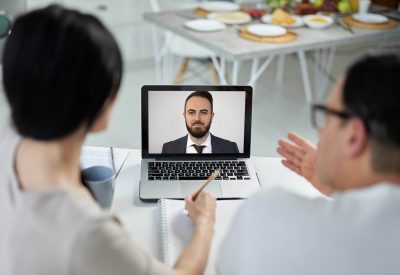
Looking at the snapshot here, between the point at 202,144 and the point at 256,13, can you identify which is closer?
the point at 202,144

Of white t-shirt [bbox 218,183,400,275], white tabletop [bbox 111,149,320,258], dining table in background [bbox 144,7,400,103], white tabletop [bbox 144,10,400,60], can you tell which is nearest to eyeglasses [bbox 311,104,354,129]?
white t-shirt [bbox 218,183,400,275]

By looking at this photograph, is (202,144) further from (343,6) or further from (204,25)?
(343,6)

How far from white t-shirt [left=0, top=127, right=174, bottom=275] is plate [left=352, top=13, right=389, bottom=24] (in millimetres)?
2792

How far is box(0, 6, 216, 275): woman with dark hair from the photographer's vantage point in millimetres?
827

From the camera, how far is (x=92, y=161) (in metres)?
1.54

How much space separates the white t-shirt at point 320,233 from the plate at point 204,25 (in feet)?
7.18

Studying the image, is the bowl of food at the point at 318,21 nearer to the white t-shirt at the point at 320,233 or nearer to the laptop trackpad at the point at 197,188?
the laptop trackpad at the point at 197,188

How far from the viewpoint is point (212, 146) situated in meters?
1.57

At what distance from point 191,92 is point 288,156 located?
33 centimetres

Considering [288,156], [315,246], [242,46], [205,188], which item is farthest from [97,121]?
[242,46]

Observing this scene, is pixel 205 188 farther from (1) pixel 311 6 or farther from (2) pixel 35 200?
(1) pixel 311 6

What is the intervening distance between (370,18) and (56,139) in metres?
2.90

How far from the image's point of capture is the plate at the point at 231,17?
3.23m

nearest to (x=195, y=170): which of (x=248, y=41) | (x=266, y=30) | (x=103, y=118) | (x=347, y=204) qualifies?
(x=103, y=118)
